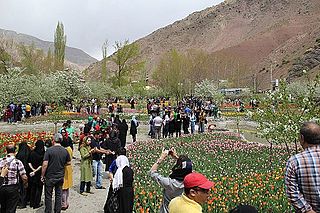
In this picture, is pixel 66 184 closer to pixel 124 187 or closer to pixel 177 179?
pixel 124 187

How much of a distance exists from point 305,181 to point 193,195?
1.30m

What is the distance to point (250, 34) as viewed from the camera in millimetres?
136500

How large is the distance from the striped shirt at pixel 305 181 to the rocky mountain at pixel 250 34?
8377 cm

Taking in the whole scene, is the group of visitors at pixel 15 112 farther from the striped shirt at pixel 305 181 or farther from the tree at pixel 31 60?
the tree at pixel 31 60

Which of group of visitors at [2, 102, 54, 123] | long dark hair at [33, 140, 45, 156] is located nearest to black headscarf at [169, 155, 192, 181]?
long dark hair at [33, 140, 45, 156]

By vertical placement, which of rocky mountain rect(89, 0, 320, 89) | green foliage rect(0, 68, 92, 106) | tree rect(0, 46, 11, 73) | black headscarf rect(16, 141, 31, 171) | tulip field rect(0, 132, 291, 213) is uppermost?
rocky mountain rect(89, 0, 320, 89)

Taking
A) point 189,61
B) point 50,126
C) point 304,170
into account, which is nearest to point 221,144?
point 304,170

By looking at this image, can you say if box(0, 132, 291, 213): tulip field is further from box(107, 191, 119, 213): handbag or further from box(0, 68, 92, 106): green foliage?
box(0, 68, 92, 106): green foliage

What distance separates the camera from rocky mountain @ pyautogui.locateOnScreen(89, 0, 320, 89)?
101 m

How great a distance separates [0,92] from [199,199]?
2490 centimetres

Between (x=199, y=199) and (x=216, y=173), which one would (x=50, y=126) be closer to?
(x=216, y=173)

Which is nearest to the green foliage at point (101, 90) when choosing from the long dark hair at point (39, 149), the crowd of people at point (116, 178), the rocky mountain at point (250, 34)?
the crowd of people at point (116, 178)

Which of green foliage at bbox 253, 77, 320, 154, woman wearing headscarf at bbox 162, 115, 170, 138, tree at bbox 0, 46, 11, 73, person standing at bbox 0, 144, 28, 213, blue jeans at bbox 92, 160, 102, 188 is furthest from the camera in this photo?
tree at bbox 0, 46, 11, 73

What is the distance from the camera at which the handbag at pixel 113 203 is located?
21.0ft
